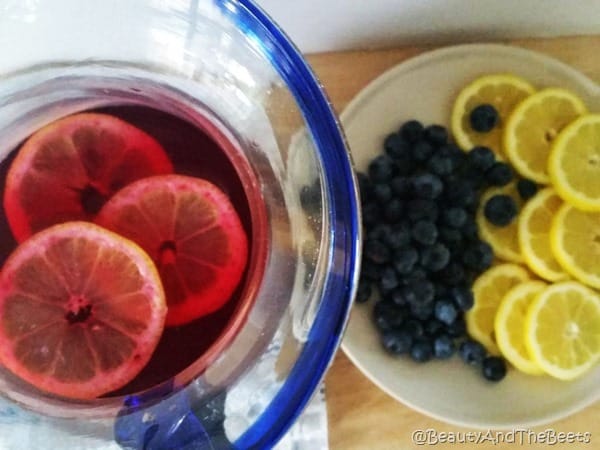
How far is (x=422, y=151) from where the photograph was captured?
30.6 inches

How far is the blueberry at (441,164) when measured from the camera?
77 cm

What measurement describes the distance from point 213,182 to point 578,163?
0.41m

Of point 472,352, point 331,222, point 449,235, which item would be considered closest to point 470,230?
point 449,235

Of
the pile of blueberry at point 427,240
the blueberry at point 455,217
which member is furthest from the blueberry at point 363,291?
the blueberry at point 455,217

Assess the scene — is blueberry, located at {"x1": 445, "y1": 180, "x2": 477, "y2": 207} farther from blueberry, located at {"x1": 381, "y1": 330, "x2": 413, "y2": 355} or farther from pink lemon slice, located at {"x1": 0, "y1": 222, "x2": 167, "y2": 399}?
pink lemon slice, located at {"x1": 0, "y1": 222, "x2": 167, "y2": 399}

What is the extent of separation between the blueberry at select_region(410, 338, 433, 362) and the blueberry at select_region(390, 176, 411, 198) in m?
0.15

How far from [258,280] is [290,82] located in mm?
152

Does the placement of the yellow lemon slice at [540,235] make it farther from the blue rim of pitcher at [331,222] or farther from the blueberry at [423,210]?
the blue rim of pitcher at [331,222]

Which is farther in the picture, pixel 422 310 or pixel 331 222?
pixel 422 310

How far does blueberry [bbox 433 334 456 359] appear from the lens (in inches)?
29.7

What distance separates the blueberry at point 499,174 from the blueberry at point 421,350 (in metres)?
0.18

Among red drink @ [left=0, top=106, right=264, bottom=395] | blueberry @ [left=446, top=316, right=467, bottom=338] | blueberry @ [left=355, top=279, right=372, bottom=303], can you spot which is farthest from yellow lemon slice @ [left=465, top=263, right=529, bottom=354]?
red drink @ [left=0, top=106, right=264, bottom=395]

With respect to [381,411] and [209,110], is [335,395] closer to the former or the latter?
[381,411]

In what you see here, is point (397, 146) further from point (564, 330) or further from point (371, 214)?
point (564, 330)
